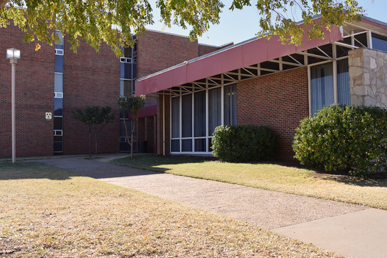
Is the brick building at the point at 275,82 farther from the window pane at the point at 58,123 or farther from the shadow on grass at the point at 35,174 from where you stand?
the window pane at the point at 58,123

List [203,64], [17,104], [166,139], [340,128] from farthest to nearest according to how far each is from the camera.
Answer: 1. [17,104]
2. [166,139]
3. [203,64]
4. [340,128]

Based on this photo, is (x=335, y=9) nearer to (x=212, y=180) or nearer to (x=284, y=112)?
(x=212, y=180)

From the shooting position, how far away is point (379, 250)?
11.8 feet

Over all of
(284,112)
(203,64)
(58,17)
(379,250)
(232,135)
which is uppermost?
(203,64)

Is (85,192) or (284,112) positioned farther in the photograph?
(284,112)

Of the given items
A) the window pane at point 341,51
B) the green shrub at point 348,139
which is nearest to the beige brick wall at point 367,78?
the green shrub at point 348,139

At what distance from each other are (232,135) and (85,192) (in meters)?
7.61

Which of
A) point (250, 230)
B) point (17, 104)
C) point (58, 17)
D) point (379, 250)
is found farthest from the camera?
point (17, 104)

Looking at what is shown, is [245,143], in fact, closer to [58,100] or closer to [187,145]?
[187,145]

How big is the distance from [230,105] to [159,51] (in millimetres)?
15774

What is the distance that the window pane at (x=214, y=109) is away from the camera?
54.4 feet

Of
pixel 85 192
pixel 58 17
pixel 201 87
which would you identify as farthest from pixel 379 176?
pixel 201 87

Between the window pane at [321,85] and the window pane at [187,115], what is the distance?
7632 millimetres

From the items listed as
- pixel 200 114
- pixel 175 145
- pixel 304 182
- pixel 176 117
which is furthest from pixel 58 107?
pixel 304 182
